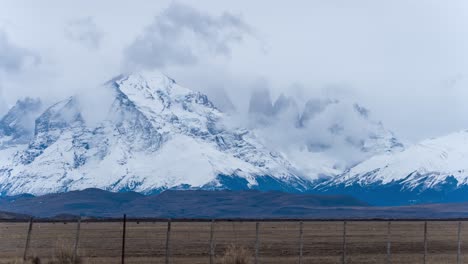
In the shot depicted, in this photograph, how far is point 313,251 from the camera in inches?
3253

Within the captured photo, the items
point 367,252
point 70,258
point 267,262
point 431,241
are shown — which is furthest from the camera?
point 431,241

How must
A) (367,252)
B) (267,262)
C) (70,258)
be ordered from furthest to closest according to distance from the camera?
(367,252) → (267,262) → (70,258)

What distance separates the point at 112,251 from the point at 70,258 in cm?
2965

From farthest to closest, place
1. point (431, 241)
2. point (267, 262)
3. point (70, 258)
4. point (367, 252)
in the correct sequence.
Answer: point (431, 241) < point (367, 252) < point (267, 262) < point (70, 258)

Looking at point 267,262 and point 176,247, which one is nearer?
point 267,262

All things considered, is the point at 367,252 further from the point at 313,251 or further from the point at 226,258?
the point at 226,258

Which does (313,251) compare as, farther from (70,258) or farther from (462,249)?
(70,258)

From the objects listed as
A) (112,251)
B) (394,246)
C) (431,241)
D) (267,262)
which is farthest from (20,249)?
(431,241)

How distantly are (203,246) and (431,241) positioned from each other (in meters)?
26.2

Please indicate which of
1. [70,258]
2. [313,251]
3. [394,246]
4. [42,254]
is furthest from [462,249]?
[70,258]

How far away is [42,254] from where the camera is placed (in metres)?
74.6

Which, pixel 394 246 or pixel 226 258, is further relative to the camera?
pixel 394 246

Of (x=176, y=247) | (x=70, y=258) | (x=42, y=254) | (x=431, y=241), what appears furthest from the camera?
(x=431, y=241)

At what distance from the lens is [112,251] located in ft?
271
